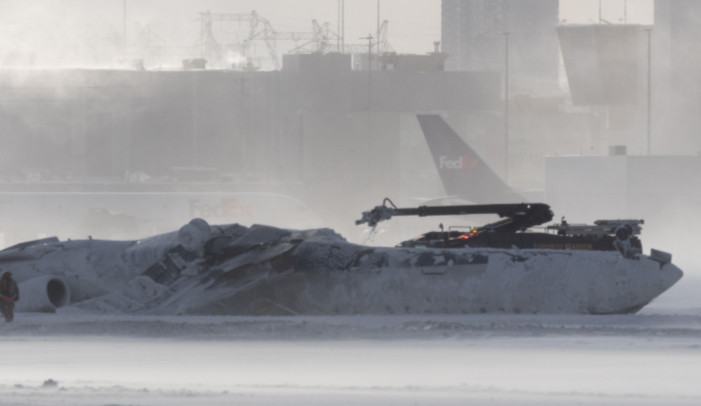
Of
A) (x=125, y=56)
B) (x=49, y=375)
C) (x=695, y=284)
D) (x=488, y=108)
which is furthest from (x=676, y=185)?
(x=125, y=56)

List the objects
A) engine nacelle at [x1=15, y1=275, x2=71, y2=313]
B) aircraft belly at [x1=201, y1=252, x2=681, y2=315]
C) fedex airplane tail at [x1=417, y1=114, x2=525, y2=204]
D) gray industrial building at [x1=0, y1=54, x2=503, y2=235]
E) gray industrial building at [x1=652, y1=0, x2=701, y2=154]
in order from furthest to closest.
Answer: gray industrial building at [x1=0, y1=54, x2=503, y2=235] → gray industrial building at [x1=652, y1=0, x2=701, y2=154] → fedex airplane tail at [x1=417, y1=114, x2=525, y2=204] → engine nacelle at [x1=15, y1=275, x2=71, y2=313] → aircraft belly at [x1=201, y1=252, x2=681, y2=315]

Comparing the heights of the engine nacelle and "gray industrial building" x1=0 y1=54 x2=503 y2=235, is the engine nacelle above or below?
below

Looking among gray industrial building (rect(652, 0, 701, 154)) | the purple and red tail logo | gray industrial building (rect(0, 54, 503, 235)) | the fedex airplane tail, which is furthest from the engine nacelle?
gray industrial building (rect(0, 54, 503, 235))

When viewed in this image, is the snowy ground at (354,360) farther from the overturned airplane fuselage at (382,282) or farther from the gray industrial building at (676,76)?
the gray industrial building at (676,76)

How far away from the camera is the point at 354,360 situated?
1272 cm

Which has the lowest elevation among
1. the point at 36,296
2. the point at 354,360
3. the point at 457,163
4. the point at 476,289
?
the point at 354,360

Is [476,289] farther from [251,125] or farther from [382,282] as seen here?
[251,125]

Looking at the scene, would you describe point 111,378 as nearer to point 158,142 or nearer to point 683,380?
point 683,380

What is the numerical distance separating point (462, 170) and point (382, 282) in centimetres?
3766

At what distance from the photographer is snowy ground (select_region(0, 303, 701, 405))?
32.1 ft

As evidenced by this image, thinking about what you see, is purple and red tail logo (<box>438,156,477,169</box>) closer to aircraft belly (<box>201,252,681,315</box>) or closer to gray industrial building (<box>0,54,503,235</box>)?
gray industrial building (<box>0,54,503,235</box>)

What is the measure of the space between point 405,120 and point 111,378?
246ft

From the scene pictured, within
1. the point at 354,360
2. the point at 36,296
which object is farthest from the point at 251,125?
the point at 354,360

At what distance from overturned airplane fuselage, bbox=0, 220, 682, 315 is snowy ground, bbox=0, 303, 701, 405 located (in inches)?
18.9
